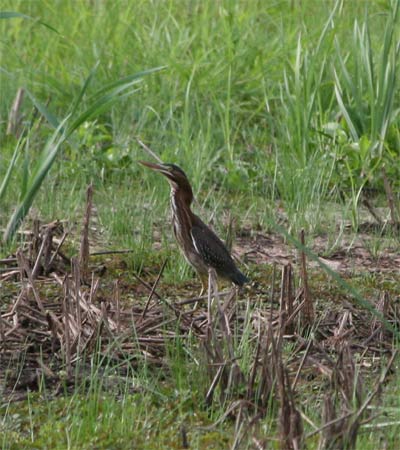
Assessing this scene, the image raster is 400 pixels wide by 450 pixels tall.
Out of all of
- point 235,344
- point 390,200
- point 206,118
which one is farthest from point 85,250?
point 206,118

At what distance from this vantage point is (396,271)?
7.14 metres

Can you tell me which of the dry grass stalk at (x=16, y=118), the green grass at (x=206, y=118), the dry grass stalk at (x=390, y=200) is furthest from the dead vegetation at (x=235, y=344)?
the dry grass stalk at (x=16, y=118)

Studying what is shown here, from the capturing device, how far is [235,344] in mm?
5109

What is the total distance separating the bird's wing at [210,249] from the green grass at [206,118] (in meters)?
0.25

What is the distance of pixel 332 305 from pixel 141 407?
178 centimetres

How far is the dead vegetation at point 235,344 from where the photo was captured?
14.5ft

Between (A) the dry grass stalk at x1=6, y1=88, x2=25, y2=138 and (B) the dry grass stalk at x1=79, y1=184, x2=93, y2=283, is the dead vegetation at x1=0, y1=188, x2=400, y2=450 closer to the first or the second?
(B) the dry grass stalk at x1=79, y1=184, x2=93, y2=283

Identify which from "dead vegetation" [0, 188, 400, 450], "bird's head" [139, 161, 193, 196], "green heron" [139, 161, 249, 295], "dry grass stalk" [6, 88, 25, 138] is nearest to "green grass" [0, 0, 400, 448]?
"dry grass stalk" [6, 88, 25, 138]

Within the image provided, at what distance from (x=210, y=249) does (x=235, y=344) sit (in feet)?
4.97

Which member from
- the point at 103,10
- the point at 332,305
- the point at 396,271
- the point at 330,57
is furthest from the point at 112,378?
the point at 103,10

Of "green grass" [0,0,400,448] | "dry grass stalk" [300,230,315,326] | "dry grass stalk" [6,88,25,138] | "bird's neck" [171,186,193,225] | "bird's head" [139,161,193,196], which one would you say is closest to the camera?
"dry grass stalk" [300,230,315,326]

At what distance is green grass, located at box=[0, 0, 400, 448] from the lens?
763cm

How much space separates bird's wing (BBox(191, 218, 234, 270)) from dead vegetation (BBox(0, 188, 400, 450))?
0.22 meters

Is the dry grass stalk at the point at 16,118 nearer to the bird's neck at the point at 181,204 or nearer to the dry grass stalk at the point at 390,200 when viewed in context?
the bird's neck at the point at 181,204
